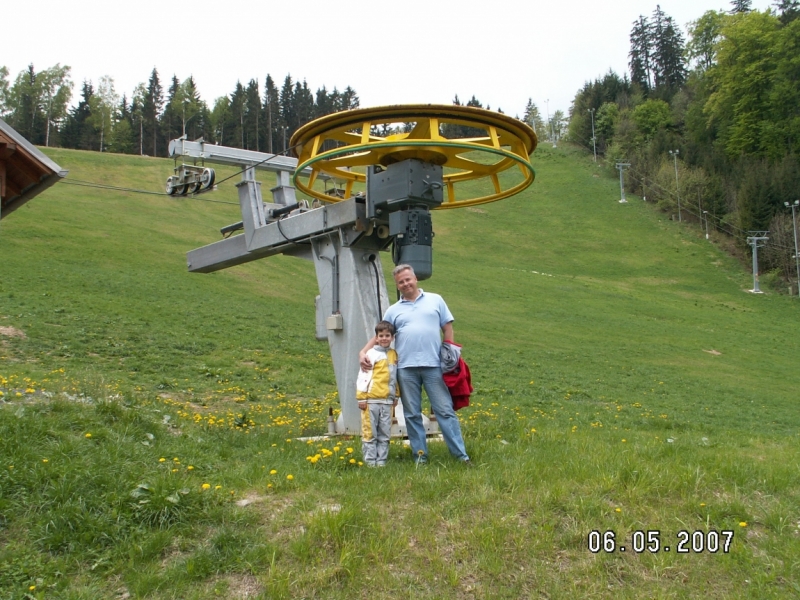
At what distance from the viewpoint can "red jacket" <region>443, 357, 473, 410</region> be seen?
21.5ft

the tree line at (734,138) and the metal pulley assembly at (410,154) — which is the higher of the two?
the tree line at (734,138)

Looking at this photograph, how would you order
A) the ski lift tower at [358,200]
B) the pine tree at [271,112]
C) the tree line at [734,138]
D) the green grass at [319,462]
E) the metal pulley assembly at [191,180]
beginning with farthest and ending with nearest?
the pine tree at [271,112] < the tree line at [734,138] < the metal pulley assembly at [191,180] < the ski lift tower at [358,200] < the green grass at [319,462]

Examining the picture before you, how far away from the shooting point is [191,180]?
11117 millimetres

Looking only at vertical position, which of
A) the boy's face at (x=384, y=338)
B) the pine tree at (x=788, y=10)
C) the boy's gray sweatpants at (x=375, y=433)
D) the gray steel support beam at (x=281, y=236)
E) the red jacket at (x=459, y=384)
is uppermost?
the pine tree at (x=788, y=10)

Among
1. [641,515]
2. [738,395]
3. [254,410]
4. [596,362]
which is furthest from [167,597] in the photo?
[596,362]

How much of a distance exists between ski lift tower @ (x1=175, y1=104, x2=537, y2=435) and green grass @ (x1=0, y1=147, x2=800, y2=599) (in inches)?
70.7

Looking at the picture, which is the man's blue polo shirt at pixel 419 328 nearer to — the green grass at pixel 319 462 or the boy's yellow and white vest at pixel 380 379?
the boy's yellow and white vest at pixel 380 379

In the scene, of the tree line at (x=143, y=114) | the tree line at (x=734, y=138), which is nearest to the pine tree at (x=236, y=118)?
the tree line at (x=143, y=114)

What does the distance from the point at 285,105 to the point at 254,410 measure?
88.2m

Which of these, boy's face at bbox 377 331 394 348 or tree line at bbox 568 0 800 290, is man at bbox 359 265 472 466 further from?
tree line at bbox 568 0 800 290

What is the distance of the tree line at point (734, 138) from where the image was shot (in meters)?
60.5

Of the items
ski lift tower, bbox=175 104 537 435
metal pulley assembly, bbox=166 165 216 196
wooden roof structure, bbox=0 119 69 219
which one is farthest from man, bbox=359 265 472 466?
wooden roof structure, bbox=0 119 69 219

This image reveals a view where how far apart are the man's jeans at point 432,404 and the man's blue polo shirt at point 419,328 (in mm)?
113

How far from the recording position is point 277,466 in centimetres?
610
